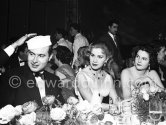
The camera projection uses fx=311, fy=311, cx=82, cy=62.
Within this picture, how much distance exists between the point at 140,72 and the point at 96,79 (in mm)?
641

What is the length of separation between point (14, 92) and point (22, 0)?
5998 mm

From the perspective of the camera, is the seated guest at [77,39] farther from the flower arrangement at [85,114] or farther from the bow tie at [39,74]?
the flower arrangement at [85,114]

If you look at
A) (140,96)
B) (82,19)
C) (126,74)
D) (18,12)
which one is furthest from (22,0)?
(140,96)

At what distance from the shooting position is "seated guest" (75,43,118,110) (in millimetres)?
3242

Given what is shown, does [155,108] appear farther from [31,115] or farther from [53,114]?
[31,115]

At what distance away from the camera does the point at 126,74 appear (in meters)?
3.87

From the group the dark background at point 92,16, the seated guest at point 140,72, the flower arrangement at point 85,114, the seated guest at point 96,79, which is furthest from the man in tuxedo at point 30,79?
the dark background at point 92,16

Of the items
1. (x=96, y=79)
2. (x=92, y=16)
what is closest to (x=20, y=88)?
(x=96, y=79)

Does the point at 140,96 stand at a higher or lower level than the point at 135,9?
lower

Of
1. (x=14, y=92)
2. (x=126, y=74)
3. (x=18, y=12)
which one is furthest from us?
(x=18, y=12)

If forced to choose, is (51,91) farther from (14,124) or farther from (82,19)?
(82,19)

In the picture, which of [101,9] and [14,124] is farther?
[101,9]

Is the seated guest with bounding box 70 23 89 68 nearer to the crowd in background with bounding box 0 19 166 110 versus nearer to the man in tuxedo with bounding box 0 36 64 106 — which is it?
the crowd in background with bounding box 0 19 166 110

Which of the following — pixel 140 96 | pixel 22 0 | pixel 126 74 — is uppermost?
pixel 22 0
